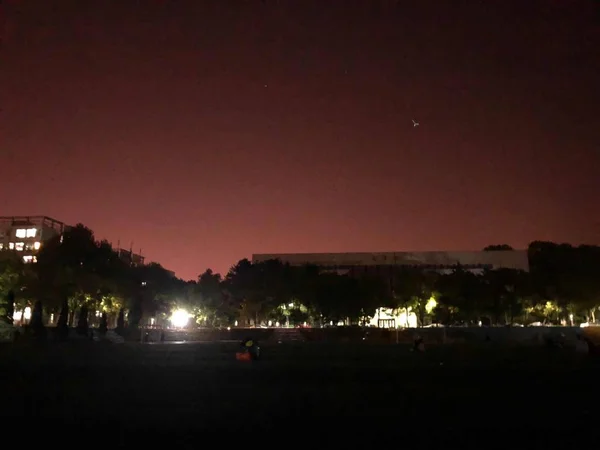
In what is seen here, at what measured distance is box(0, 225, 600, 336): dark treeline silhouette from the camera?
5325 centimetres

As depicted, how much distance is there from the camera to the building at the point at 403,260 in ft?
331

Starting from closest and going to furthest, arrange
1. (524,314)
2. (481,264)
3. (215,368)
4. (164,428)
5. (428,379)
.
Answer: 1. (164,428)
2. (428,379)
3. (215,368)
4. (524,314)
5. (481,264)

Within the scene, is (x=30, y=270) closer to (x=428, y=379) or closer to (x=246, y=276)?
(x=246, y=276)

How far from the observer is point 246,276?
3369 inches

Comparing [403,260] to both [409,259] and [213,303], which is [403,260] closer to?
[409,259]

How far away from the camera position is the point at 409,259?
103 metres

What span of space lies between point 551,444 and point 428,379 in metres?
9.10

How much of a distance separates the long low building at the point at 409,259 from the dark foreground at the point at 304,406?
8426cm

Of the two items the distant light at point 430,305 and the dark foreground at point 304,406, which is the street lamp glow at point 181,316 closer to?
the distant light at point 430,305

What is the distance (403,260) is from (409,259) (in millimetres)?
1292

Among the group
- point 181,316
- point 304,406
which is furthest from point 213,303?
point 304,406

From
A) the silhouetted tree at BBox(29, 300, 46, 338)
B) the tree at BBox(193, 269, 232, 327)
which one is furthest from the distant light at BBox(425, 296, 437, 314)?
the silhouetted tree at BBox(29, 300, 46, 338)

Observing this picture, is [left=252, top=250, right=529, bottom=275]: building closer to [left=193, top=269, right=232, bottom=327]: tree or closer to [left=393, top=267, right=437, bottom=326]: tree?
[left=193, top=269, right=232, bottom=327]: tree

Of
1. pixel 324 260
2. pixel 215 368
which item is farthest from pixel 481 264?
pixel 215 368
